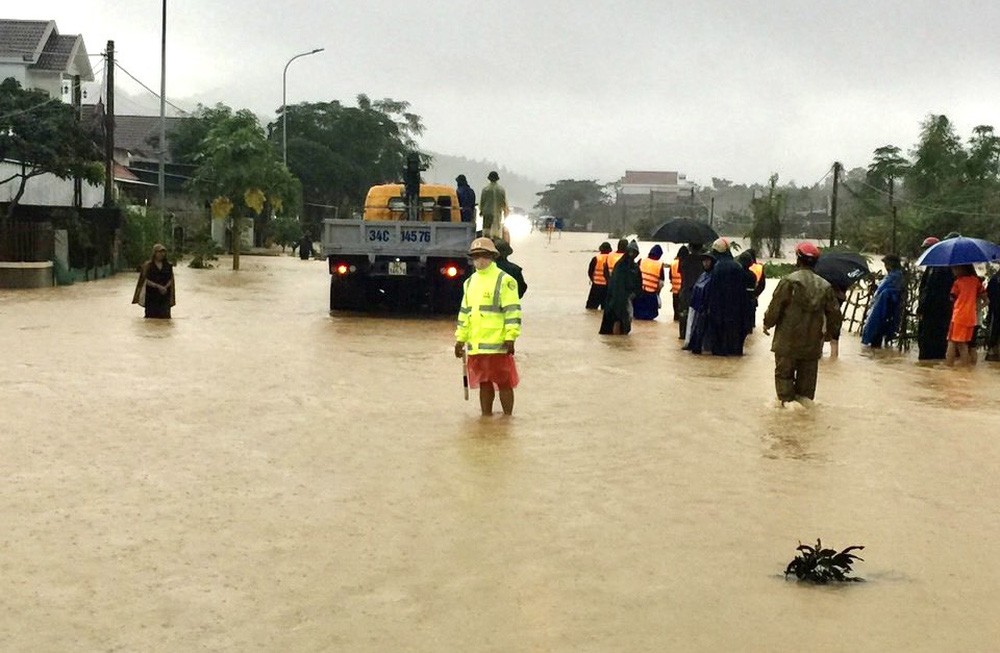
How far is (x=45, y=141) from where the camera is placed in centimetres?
3325

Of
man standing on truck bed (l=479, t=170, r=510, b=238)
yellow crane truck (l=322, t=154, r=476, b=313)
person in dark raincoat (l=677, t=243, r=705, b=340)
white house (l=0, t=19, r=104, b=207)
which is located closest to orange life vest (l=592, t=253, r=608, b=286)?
man standing on truck bed (l=479, t=170, r=510, b=238)

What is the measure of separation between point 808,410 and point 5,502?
7.57 metres

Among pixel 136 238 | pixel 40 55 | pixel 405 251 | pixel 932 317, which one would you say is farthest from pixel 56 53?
pixel 932 317

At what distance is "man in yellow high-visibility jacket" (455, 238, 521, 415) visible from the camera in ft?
37.2

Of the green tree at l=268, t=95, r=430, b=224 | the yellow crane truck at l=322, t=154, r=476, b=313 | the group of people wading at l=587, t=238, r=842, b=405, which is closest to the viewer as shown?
the group of people wading at l=587, t=238, r=842, b=405

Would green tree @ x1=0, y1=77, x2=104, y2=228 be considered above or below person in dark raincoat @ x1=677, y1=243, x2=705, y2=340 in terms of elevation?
above

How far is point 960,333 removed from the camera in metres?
17.8

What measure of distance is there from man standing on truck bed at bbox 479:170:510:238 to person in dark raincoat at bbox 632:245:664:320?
98.0 inches

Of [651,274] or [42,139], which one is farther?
[42,139]

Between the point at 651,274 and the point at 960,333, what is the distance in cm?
710

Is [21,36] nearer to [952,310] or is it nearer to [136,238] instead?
[136,238]

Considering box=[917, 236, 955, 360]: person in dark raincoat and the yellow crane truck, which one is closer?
box=[917, 236, 955, 360]: person in dark raincoat

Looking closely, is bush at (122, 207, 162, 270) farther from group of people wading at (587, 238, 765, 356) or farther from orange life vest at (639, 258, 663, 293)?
orange life vest at (639, 258, 663, 293)

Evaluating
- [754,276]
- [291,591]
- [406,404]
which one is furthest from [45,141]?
[291,591]
